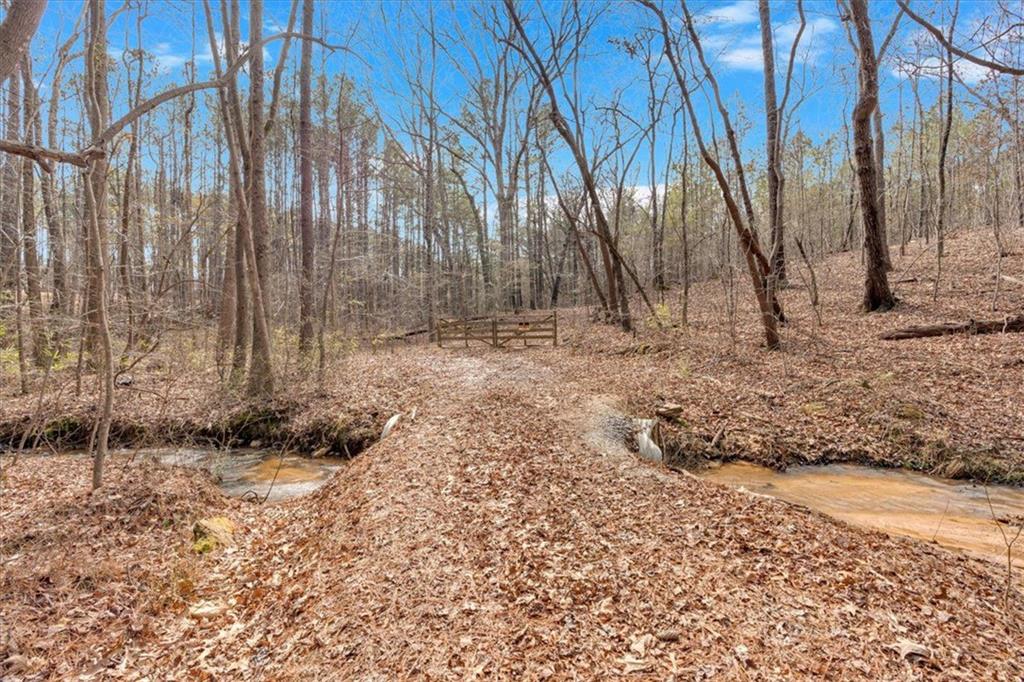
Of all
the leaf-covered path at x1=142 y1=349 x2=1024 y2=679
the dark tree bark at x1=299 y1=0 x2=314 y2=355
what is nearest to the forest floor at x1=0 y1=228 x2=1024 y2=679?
the leaf-covered path at x1=142 y1=349 x2=1024 y2=679

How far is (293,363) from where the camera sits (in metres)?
11.0

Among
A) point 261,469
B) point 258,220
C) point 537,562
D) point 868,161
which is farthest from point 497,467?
point 868,161

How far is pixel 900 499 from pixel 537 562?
4.70 meters

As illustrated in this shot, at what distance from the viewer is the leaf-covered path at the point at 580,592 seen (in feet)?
8.85

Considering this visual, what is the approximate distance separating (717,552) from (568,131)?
1201cm

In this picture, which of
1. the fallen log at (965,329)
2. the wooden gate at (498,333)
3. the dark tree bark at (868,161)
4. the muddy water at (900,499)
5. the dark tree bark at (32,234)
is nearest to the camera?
the muddy water at (900,499)

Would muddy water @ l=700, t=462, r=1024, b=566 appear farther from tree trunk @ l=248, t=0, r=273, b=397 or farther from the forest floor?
tree trunk @ l=248, t=0, r=273, b=397

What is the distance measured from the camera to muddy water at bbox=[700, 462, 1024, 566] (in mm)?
4578

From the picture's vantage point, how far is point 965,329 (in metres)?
9.04

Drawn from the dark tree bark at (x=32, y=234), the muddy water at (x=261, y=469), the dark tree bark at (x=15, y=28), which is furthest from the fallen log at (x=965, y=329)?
the dark tree bark at (x=32, y=234)

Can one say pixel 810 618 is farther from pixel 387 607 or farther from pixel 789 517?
pixel 387 607

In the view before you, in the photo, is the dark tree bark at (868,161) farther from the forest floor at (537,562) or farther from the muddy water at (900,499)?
the muddy water at (900,499)

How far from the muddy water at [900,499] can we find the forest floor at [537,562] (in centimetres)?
35

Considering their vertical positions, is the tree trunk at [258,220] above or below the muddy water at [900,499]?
above
